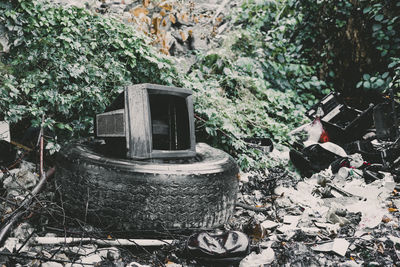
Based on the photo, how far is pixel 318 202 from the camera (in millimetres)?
2846

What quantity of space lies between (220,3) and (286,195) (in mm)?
5056

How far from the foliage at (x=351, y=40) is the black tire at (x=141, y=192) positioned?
4764 millimetres

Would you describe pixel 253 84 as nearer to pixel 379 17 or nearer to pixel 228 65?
pixel 228 65

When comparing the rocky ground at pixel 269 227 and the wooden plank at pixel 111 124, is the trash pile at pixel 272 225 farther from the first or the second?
the wooden plank at pixel 111 124

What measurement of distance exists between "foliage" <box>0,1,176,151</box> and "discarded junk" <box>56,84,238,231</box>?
0.80m

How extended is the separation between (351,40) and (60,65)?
17.6ft

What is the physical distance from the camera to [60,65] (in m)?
2.88

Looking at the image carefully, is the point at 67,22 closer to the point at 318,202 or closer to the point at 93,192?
the point at 93,192

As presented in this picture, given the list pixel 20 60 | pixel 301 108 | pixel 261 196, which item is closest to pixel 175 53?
pixel 301 108

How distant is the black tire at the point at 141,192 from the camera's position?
1840 millimetres

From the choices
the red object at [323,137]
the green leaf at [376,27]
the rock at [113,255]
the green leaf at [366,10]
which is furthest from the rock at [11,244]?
the green leaf at [366,10]

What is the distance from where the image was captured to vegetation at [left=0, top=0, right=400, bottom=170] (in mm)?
2850

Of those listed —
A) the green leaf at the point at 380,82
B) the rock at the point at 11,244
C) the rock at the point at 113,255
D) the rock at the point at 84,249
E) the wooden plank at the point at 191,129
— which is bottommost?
the rock at the point at 113,255

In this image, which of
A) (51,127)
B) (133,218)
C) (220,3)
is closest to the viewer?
(133,218)
